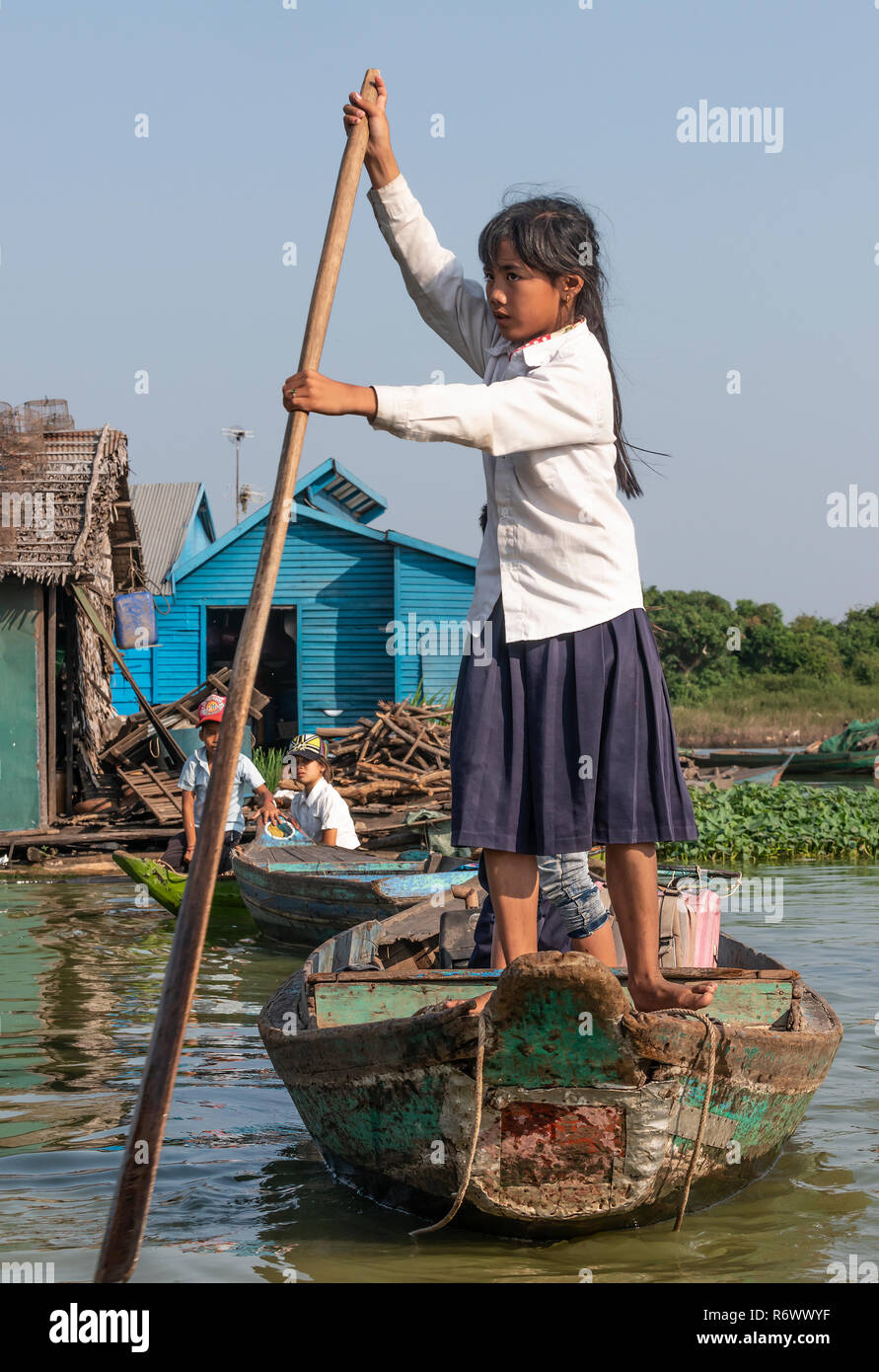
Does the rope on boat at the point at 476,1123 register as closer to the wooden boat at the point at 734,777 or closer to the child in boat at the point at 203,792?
the child in boat at the point at 203,792

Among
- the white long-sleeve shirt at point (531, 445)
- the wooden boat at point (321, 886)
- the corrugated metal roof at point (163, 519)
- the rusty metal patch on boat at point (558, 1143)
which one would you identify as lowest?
the wooden boat at point (321, 886)

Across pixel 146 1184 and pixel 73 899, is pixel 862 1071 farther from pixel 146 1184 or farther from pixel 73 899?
pixel 73 899

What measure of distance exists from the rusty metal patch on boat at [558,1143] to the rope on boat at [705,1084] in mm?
225

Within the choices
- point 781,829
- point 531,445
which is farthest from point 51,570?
point 531,445

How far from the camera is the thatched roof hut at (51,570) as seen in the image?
1180 cm

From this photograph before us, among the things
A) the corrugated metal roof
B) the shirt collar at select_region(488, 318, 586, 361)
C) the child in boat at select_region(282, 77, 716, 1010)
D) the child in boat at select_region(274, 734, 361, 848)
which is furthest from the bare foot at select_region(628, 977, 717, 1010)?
the corrugated metal roof

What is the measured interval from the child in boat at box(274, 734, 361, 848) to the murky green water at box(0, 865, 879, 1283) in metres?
1.69

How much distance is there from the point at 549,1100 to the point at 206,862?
108 cm

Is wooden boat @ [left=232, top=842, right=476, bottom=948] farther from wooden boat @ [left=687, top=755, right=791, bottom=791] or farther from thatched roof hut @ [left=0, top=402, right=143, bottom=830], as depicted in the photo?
wooden boat @ [left=687, top=755, right=791, bottom=791]

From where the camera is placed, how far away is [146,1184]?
2.63m

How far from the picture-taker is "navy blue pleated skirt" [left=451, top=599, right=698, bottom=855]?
3158 mm

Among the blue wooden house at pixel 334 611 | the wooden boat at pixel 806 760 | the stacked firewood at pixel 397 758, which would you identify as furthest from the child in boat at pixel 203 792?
the wooden boat at pixel 806 760
